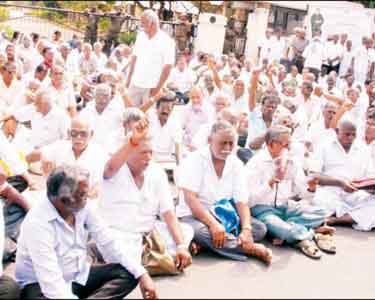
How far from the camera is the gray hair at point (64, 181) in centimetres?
318

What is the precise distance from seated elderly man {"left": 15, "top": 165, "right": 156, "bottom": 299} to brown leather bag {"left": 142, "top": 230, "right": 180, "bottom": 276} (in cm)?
44

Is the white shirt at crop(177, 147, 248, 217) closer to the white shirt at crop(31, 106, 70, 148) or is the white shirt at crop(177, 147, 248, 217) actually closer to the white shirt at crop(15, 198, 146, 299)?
the white shirt at crop(15, 198, 146, 299)

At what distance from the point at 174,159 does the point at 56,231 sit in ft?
11.1

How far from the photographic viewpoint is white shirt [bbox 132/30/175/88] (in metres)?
6.83

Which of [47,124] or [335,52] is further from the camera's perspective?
[335,52]

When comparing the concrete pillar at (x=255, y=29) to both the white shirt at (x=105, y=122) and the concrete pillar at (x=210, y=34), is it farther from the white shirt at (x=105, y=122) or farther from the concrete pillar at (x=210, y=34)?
the white shirt at (x=105, y=122)

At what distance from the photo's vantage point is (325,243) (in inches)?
192

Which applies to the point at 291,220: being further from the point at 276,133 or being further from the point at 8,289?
the point at 8,289

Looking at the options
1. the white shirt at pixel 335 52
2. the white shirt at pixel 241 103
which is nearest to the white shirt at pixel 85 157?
the white shirt at pixel 241 103

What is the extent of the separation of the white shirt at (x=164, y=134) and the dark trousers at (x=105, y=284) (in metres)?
2.86

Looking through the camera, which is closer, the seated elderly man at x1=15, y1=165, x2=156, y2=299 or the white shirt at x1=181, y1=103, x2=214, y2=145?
the seated elderly man at x1=15, y1=165, x2=156, y2=299

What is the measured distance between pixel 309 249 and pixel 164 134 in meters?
2.26

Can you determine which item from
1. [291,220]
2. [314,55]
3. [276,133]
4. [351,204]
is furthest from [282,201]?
[314,55]

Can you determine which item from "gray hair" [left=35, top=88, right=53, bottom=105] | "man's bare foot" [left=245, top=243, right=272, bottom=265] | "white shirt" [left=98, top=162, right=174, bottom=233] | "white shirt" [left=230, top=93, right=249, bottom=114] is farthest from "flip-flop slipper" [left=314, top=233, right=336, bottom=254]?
"white shirt" [left=230, top=93, right=249, bottom=114]
